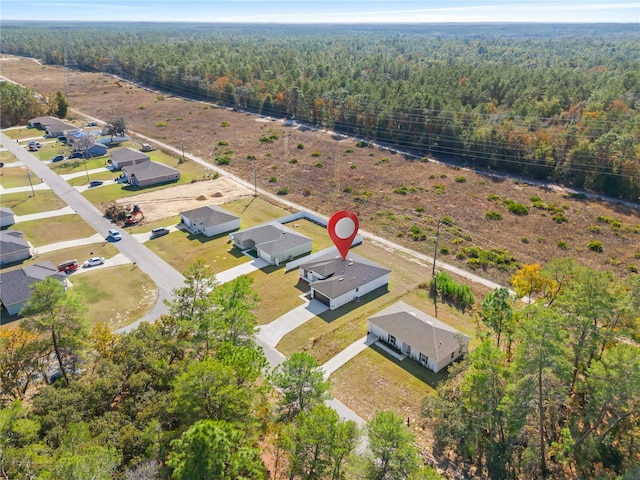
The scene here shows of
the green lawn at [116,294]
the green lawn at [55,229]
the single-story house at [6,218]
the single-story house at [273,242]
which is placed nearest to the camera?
the green lawn at [116,294]

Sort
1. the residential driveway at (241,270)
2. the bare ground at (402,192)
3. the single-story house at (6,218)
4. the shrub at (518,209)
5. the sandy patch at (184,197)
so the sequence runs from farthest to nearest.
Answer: the shrub at (518,209), the sandy patch at (184,197), the single-story house at (6,218), the bare ground at (402,192), the residential driveway at (241,270)

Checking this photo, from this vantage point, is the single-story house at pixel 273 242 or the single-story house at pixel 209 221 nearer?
the single-story house at pixel 273 242

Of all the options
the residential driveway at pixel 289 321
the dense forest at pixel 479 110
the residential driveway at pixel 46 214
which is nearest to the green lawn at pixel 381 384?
the residential driveway at pixel 289 321

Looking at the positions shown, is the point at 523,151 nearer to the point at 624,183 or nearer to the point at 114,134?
the point at 624,183

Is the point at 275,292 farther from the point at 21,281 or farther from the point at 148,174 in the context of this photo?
the point at 148,174

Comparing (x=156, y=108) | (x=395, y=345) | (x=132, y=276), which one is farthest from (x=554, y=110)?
(x=156, y=108)

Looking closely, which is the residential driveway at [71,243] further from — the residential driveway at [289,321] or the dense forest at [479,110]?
the dense forest at [479,110]
